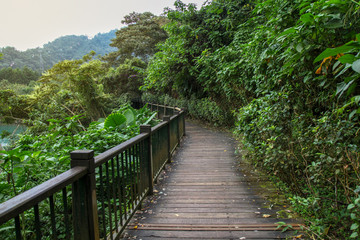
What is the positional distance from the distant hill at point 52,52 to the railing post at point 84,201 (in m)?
46.7

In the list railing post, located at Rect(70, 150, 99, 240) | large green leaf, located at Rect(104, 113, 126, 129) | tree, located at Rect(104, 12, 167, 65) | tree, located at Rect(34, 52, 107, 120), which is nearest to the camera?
railing post, located at Rect(70, 150, 99, 240)

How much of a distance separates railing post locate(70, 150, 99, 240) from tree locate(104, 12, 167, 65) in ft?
85.7

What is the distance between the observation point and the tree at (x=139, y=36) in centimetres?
2762

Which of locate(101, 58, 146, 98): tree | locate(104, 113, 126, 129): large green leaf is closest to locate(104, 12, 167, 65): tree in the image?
locate(101, 58, 146, 98): tree

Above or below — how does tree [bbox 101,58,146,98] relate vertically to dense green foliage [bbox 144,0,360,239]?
above

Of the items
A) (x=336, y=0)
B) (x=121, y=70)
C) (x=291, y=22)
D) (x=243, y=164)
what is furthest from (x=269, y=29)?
(x=121, y=70)

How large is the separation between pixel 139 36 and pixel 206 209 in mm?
28171

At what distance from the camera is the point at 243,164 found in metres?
5.09

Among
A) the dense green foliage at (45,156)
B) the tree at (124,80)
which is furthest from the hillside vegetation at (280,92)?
the tree at (124,80)

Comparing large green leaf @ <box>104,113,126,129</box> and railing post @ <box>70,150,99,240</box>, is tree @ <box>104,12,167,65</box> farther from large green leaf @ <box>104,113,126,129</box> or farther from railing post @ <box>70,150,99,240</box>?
railing post @ <box>70,150,99,240</box>

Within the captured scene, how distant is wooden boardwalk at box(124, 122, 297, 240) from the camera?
2506 millimetres

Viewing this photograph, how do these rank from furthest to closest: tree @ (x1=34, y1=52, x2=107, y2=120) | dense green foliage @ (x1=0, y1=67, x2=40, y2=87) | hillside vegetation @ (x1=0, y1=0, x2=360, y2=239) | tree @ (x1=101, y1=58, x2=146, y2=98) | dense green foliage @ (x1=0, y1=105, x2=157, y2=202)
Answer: dense green foliage @ (x1=0, y1=67, x2=40, y2=87)
tree @ (x1=101, y1=58, x2=146, y2=98)
tree @ (x1=34, y1=52, x2=107, y2=120)
dense green foliage @ (x1=0, y1=105, x2=157, y2=202)
hillside vegetation @ (x1=0, y1=0, x2=360, y2=239)

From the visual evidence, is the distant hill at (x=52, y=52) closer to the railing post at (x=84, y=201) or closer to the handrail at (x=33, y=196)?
the railing post at (x=84, y=201)

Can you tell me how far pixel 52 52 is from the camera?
63.8 metres
